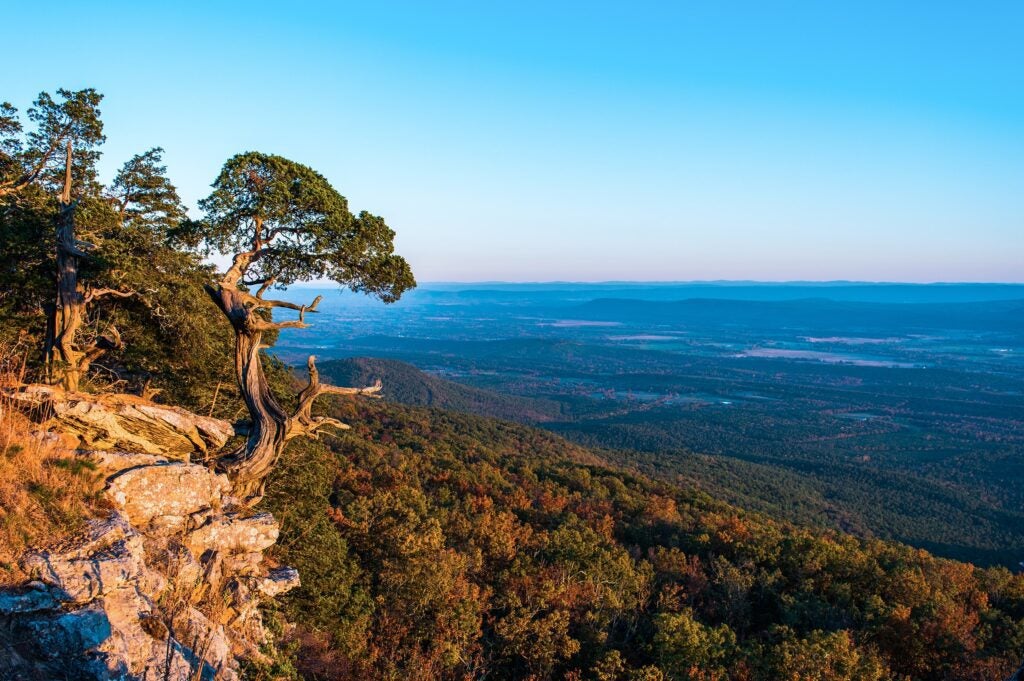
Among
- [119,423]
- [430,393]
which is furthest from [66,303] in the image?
[430,393]

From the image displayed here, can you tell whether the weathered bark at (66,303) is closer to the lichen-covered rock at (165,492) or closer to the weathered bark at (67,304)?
the weathered bark at (67,304)

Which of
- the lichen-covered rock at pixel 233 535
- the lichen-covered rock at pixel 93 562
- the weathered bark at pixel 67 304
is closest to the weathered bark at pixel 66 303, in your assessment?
the weathered bark at pixel 67 304

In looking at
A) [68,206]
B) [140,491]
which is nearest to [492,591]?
[140,491]

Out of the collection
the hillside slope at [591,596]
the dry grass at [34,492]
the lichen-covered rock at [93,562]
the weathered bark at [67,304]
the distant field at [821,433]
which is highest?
the weathered bark at [67,304]

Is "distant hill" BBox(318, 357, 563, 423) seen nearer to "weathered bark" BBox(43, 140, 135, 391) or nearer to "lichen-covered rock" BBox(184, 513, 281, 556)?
"weathered bark" BBox(43, 140, 135, 391)

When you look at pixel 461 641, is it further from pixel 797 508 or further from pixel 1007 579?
pixel 797 508
